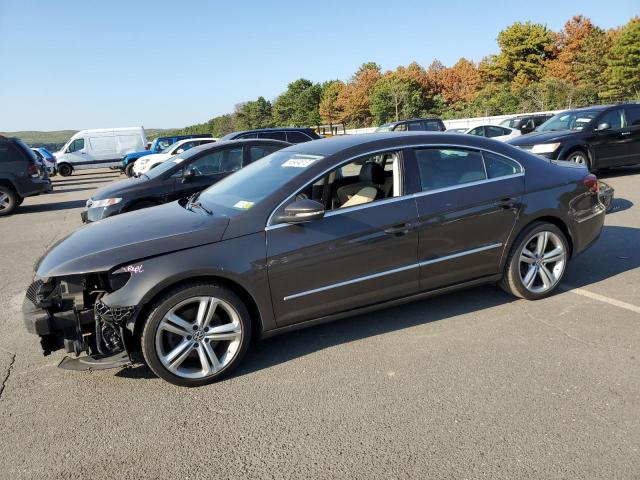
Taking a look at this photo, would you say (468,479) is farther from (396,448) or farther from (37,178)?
(37,178)

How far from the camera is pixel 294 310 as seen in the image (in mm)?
3580

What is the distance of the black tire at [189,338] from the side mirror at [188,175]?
17.4ft

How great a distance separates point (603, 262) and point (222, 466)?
4.77m

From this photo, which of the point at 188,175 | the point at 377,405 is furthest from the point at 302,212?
the point at 188,175

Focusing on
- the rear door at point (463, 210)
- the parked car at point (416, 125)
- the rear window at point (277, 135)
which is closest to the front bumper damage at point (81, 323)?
the rear door at point (463, 210)

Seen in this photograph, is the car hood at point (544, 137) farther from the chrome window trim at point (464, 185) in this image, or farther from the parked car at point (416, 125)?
the parked car at point (416, 125)

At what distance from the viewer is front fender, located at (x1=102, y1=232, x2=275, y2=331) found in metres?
3.17

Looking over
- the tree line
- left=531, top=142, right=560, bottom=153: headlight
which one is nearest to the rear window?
left=531, top=142, right=560, bottom=153: headlight

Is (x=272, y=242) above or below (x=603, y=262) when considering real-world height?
above

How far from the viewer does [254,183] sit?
4.14 m

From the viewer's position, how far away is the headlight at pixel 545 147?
10.4m

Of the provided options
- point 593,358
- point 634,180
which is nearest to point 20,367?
point 593,358

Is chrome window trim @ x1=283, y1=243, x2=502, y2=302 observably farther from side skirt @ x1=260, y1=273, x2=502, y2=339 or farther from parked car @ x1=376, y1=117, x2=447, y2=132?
parked car @ x1=376, y1=117, x2=447, y2=132

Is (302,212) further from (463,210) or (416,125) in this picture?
(416,125)
